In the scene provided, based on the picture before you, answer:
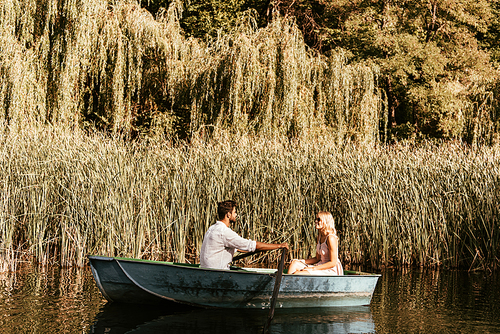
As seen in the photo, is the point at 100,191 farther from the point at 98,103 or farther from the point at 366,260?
the point at 98,103

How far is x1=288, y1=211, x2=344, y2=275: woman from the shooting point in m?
6.19

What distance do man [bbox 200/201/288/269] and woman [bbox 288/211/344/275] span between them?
50 centimetres

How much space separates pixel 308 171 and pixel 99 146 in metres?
3.17

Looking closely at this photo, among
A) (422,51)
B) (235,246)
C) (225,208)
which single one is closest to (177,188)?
(225,208)

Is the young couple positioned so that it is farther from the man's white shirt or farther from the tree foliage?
the tree foliage

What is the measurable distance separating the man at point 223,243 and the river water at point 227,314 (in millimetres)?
552

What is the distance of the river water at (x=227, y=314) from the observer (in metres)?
5.38

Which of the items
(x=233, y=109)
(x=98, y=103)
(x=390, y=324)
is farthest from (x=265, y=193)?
(x=98, y=103)

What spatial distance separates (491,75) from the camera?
56.7ft

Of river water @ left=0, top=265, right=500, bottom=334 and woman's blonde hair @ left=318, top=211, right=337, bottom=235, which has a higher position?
woman's blonde hair @ left=318, top=211, right=337, bottom=235

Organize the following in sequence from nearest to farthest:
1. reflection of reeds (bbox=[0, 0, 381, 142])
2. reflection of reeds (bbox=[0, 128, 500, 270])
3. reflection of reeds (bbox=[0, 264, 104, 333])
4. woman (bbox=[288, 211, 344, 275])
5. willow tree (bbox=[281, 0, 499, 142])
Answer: reflection of reeds (bbox=[0, 264, 104, 333]) → woman (bbox=[288, 211, 344, 275]) → reflection of reeds (bbox=[0, 128, 500, 270]) → reflection of reeds (bbox=[0, 0, 381, 142]) → willow tree (bbox=[281, 0, 499, 142])

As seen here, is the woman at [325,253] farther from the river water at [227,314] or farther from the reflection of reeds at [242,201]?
the reflection of reeds at [242,201]

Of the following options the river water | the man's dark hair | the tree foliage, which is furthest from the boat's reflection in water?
the tree foliage

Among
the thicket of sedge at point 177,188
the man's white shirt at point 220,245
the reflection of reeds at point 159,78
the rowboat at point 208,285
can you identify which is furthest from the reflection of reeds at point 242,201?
the reflection of reeds at point 159,78
